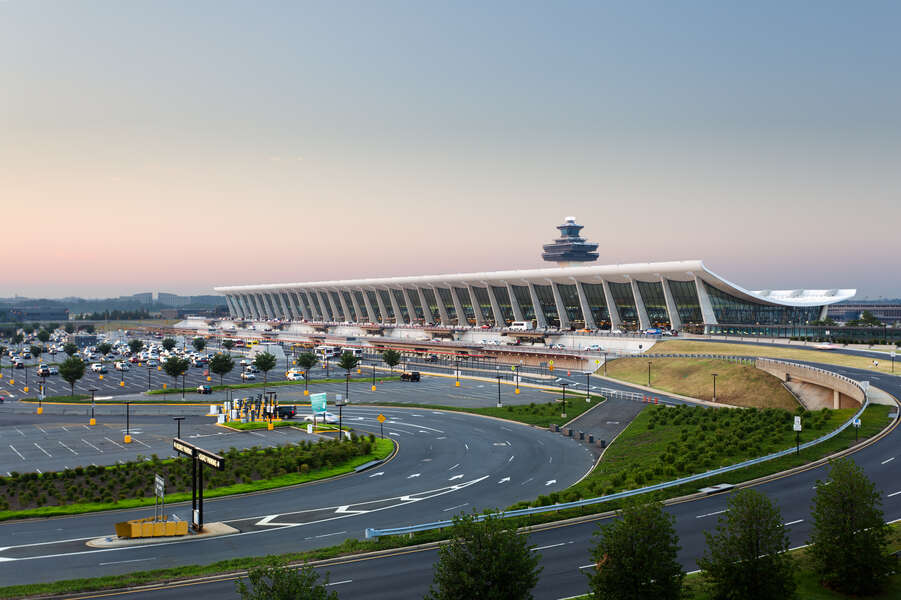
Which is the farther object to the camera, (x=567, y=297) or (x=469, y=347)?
Answer: (x=567, y=297)

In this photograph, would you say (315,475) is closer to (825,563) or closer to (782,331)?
(825,563)

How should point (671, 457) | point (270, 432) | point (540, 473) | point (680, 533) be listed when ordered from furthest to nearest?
1. point (270, 432)
2. point (540, 473)
3. point (671, 457)
4. point (680, 533)

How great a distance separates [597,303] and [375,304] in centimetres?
7484

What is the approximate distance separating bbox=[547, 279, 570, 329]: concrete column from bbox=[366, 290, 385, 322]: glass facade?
6153 cm

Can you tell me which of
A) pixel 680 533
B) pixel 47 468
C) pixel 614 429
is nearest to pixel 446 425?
pixel 614 429

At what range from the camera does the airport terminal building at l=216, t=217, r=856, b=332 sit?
113m

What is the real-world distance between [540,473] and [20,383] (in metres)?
82.6

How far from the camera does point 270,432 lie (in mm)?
54594

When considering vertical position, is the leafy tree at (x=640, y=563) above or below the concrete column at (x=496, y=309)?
below

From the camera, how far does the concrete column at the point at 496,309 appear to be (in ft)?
474

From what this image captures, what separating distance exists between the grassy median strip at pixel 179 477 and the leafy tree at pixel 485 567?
79.6 ft

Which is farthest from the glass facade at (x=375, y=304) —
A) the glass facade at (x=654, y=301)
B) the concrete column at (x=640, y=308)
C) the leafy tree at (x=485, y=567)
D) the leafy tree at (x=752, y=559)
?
the leafy tree at (x=485, y=567)

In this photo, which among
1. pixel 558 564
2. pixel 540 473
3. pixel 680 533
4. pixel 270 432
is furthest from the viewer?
pixel 270 432

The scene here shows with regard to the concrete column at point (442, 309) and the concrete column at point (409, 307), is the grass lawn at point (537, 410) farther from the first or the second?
the concrete column at point (409, 307)
